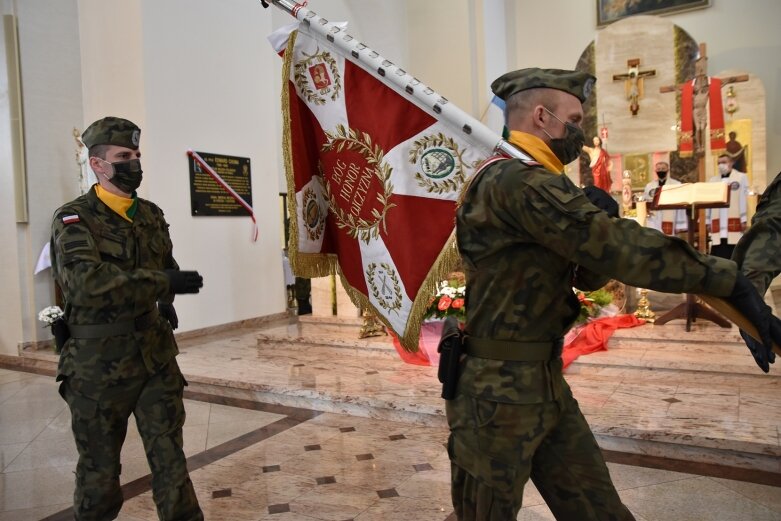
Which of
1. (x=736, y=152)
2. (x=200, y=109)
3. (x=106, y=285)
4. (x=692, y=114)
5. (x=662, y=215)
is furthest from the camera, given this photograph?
(x=736, y=152)

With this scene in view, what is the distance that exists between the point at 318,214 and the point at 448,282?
3443mm

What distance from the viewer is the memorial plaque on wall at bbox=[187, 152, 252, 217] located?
24.2ft

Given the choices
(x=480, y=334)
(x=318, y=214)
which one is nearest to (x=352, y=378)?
(x=318, y=214)

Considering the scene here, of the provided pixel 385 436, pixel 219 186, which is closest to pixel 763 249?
pixel 385 436

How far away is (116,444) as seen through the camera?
231cm

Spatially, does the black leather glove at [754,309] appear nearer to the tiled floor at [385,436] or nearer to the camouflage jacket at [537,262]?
the camouflage jacket at [537,262]

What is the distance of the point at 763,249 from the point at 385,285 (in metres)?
1.25

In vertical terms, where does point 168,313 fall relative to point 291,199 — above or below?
below

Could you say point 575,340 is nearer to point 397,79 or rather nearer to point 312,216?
point 312,216

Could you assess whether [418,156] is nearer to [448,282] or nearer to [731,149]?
[448,282]

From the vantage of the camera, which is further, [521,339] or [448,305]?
[448,305]

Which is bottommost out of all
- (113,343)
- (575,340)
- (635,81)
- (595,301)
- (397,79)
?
(575,340)

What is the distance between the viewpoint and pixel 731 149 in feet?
31.1

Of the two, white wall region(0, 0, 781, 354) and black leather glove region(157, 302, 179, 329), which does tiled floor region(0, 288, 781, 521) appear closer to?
black leather glove region(157, 302, 179, 329)
